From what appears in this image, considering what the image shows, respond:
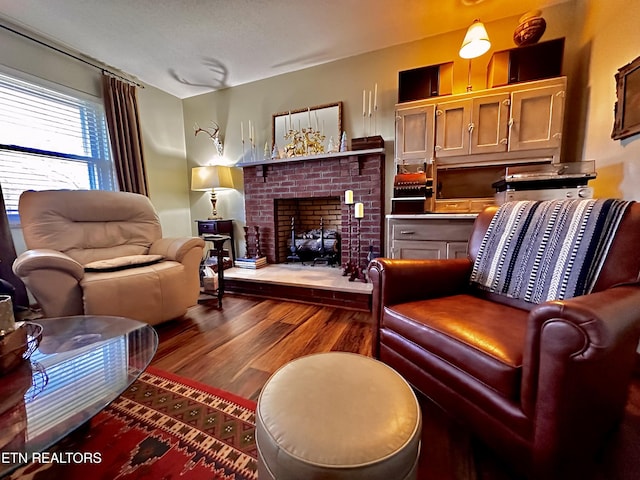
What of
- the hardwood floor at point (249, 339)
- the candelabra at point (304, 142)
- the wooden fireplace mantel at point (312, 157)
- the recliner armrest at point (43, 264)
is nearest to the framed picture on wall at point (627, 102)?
the wooden fireplace mantel at point (312, 157)

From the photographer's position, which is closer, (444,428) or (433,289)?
(444,428)

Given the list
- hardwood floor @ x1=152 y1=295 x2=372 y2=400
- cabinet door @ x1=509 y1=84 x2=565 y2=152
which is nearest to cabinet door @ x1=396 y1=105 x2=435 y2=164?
cabinet door @ x1=509 y1=84 x2=565 y2=152

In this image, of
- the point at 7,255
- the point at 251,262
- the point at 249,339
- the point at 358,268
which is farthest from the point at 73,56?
the point at 358,268

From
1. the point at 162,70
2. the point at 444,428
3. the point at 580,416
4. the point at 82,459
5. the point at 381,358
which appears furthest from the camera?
the point at 162,70

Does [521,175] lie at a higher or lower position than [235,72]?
lower

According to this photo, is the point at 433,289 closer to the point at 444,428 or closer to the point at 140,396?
the point at 444,428

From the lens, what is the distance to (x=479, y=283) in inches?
52.2

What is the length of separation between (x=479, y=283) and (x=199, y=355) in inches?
62.4

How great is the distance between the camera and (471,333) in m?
0.91

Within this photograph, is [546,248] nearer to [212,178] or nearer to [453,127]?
[453,127]

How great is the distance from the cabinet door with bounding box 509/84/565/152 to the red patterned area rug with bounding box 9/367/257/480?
8.37ft

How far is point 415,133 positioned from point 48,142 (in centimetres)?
340

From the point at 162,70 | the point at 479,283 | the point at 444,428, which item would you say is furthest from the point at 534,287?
the point at 162,70

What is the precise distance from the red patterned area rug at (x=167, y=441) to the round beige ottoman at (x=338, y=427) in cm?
39
